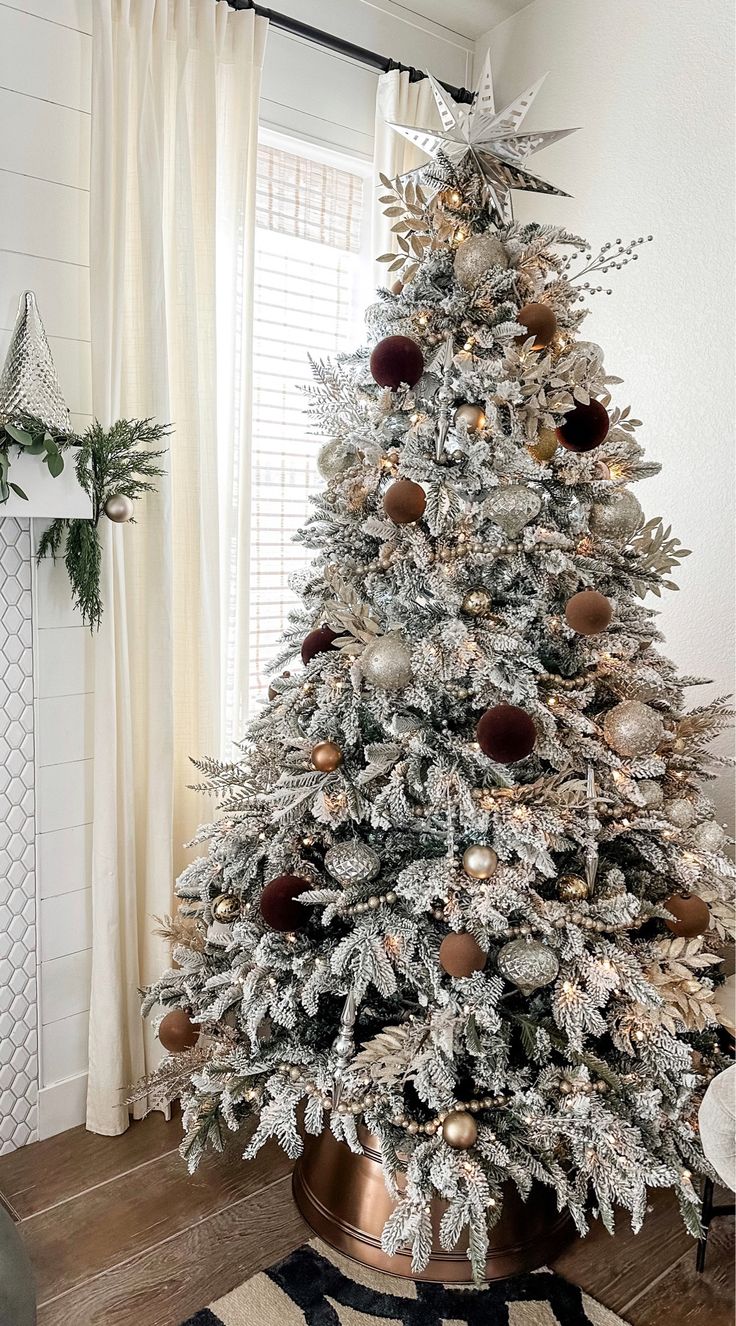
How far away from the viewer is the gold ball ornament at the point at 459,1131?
1.37m

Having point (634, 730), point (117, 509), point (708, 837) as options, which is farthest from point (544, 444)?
point (117, 509)

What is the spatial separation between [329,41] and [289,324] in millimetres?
697

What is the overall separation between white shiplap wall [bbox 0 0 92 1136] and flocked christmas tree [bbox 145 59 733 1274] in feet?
1.50

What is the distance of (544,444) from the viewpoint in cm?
155

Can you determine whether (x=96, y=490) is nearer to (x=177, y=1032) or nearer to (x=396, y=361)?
(x=396, y=361)

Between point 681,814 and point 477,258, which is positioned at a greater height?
point 477,258

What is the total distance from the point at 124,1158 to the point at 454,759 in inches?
48.6

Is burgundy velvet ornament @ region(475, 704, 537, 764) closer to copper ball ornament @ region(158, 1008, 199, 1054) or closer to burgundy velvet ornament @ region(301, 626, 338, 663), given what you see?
burgundy velvet ornament @ region(301, 626, 338, 663)

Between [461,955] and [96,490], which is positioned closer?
[461,955]

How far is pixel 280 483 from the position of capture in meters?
2.41

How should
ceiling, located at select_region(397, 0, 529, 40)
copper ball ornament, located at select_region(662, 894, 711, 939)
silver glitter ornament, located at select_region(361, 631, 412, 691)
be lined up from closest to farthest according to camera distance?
1. silver glitter ornament, located at select_region(361, 631, 412, 691)
2. copper ball ornament, located at select_region(662, 894, 711, 939)
3. ceiling, located at select_region(397, 0, 529, 40)

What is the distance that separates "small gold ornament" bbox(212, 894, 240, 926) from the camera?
1640mm

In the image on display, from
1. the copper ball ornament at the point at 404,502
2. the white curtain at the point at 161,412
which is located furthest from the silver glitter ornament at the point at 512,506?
the white curtain at the point at 161,412

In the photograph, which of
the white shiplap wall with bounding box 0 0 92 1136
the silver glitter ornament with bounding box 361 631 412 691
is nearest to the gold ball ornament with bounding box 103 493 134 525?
the white shiplap wall with bounding box 0 0 92 1136
